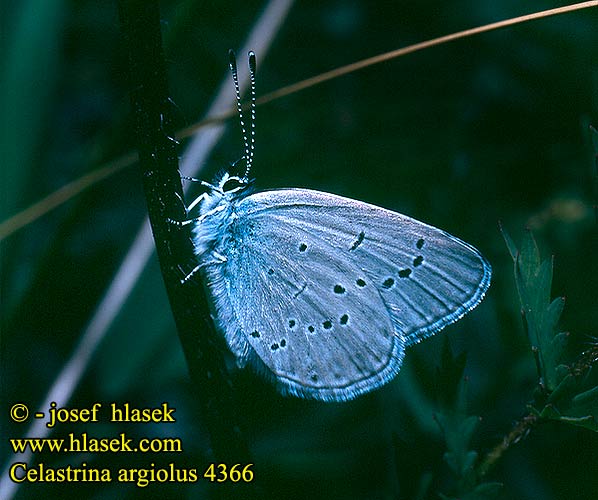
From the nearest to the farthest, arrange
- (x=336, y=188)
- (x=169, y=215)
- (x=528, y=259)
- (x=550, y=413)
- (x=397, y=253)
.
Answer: (x=169, y=215), (x=550, y=413), (x=528, y=259), (x=397, y=253), (x=336, y=188)

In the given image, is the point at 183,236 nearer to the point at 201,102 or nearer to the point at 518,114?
the point at 201,102

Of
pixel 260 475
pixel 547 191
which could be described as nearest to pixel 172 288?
pixel 260 475

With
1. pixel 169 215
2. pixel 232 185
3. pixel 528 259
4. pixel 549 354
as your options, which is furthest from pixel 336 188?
pixel 169 215

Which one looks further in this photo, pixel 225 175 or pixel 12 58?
pixel 12 58

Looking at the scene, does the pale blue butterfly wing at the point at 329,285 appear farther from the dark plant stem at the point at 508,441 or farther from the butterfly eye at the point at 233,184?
the dark plant stem at the point at 508,441

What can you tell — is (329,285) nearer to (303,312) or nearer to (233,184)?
(303,312)

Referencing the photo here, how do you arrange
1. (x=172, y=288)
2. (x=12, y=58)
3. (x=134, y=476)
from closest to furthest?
(x=172, y=288)
(x=134, y=476)
(x=12, y=58)
